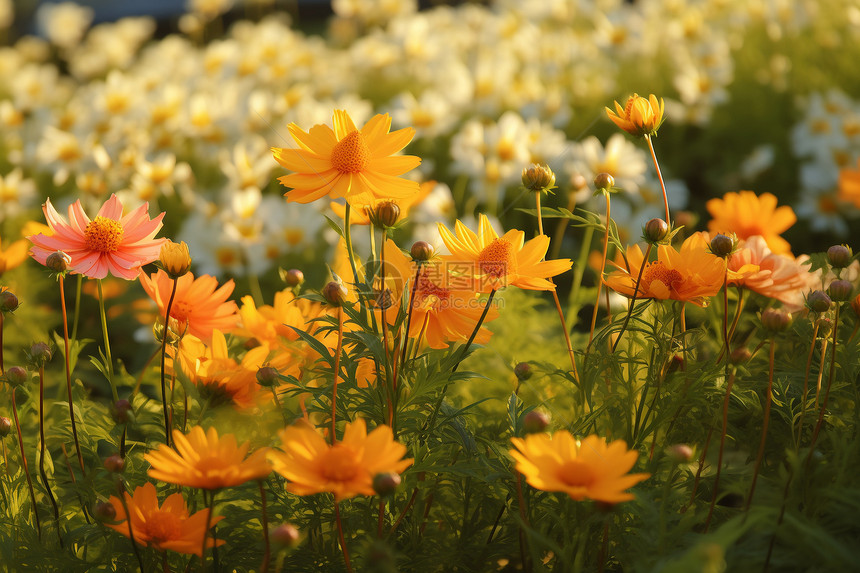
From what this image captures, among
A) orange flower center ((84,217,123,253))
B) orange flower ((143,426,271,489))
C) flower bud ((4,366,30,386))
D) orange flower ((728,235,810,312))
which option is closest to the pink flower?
orange flower center ((84,217,123,253))

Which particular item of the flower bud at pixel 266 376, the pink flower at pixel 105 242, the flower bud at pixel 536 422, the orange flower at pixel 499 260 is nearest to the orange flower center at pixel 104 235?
the pink flower at pixel 105 242

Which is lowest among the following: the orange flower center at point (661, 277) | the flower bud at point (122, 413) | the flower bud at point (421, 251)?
the flower bud at point (122, 413)

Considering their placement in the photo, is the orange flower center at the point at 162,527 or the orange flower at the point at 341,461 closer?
the orange flower at the point at 341,461

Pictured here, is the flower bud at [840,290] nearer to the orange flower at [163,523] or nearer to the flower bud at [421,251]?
the flower bud at [421,251]

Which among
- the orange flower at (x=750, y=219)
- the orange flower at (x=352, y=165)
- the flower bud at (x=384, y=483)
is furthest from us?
the orange flower at (x=750, y=219)

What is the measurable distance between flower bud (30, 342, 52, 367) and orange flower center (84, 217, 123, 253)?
0.12 m

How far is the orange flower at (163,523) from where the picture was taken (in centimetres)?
73

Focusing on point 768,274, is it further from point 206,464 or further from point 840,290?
point 206,464

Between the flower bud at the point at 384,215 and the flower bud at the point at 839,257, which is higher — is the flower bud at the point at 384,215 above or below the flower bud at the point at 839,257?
above

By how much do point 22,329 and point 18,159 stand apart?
107 cm

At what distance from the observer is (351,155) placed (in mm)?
835

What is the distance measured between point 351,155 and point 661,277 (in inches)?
14.0

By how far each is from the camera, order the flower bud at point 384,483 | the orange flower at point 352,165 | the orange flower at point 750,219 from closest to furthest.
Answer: the flower bud at point 384,483
the orange flower at point 352,165
the orange flower at point 750,219

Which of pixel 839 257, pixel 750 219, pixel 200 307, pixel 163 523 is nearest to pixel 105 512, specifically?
pixel 163 523
